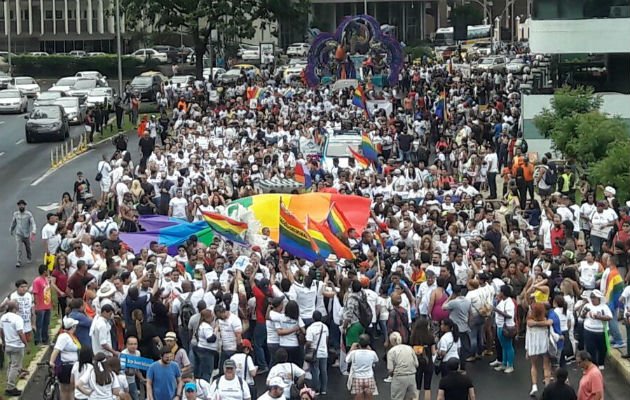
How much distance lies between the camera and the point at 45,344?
22.1m

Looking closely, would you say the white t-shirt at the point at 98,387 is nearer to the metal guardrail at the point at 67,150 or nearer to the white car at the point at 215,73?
the metal guardrail at the point at 67,150

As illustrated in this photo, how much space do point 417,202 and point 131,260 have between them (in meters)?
8.52

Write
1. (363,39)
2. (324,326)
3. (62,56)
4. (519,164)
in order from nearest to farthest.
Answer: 1. (324,326)
2. (519,164)
3. (363,39)
4. (62,56)

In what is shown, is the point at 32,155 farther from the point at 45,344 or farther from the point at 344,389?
the point at 344,389

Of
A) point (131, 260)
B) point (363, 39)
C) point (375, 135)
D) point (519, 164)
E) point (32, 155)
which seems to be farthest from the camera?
point (363, 39)

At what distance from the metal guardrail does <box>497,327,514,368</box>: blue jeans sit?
24.7 metres

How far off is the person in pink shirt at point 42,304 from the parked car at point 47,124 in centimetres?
2797

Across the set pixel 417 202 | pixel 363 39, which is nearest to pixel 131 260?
pixel 417 202

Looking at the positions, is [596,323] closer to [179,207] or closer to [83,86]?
[179,207]

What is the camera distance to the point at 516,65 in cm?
6844

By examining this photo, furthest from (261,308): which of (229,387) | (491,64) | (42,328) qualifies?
(491,64)

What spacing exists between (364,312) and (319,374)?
1066 millimetres

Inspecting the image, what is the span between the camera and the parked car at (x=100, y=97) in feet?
186

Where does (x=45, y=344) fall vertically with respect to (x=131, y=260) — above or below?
below
